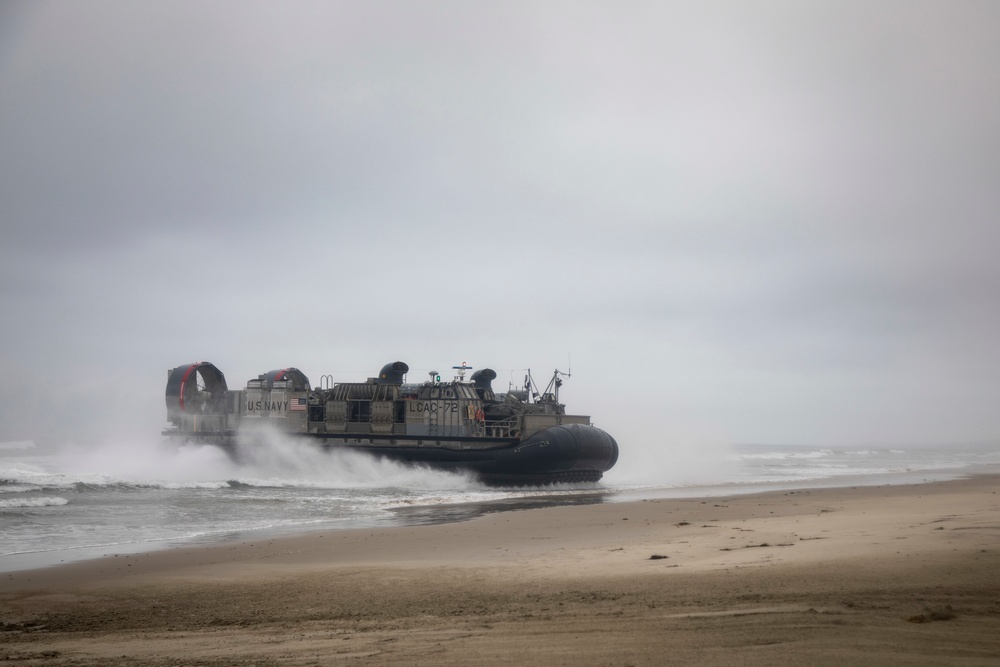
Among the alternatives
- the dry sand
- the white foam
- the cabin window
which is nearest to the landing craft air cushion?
the cabin window

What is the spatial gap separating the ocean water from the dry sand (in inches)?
110

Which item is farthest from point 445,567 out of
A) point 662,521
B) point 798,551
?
point 662,521

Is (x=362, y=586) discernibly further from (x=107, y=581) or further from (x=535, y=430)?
(x=535, y=430)

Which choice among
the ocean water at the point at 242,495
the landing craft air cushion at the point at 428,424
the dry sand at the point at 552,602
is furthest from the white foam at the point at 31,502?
the landing craft air cushion at the point at 428,424

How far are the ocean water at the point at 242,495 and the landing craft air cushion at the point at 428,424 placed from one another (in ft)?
1.79

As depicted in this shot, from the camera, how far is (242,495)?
1947 centimetres

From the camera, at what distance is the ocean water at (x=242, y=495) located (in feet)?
38.9

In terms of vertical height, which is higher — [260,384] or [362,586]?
[260,384]

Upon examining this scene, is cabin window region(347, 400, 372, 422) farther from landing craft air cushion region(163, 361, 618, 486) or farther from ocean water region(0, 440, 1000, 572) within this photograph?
ocean water region(0, 440, 1000, 572)

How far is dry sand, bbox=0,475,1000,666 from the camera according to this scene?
4234 mm

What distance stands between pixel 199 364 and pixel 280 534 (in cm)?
2042

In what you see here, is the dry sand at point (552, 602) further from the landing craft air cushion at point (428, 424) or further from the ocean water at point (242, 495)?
the landing craft air cushion at point (428, 424)

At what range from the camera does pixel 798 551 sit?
7.09m

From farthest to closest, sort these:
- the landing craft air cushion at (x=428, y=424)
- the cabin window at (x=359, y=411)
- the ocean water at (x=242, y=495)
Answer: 1. the cabin window at (x=359, y=411)
2. the landing craft air cushion at (x=428, y=424)
3. the ocean water at (x=242, y=495)
